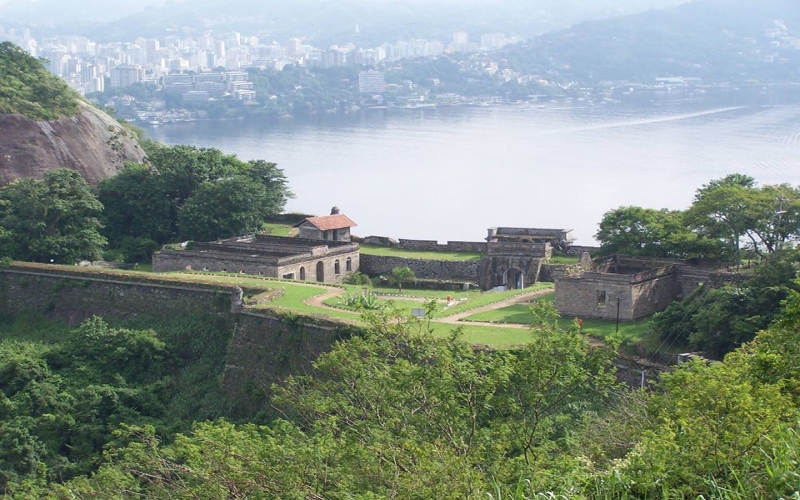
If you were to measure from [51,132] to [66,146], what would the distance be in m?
0.74

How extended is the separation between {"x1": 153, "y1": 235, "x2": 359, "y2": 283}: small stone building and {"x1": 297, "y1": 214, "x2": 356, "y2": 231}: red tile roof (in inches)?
41.8

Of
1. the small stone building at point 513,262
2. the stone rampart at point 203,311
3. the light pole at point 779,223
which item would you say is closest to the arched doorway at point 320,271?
the small stone building at point 513,262

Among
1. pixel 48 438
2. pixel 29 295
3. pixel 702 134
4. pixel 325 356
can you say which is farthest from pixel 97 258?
pixel 702 134

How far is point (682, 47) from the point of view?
17212cm

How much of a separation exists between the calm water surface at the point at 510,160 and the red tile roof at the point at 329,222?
1849 centimetres

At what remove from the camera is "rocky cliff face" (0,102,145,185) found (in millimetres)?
45188

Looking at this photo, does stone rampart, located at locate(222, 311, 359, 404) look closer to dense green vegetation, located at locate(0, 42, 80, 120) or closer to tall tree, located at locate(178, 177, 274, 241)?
tall tree, located at locate(178, 177, 274, 241)

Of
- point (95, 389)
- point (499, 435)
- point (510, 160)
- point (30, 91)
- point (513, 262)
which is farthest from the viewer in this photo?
point (510, 160)

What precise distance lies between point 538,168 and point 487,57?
10768 cm

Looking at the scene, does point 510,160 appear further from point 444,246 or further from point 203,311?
point 203,311

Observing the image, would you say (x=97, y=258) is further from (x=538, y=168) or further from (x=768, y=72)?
(x=768, y=72)

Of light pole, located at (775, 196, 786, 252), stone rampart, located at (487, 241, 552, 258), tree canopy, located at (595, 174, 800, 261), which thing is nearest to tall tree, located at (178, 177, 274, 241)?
stone rampart, located at (487, 241, 552, 258)

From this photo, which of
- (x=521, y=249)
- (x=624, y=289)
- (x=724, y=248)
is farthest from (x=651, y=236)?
(x=624, y=289)

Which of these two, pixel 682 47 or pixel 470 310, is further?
pixel 682 47
